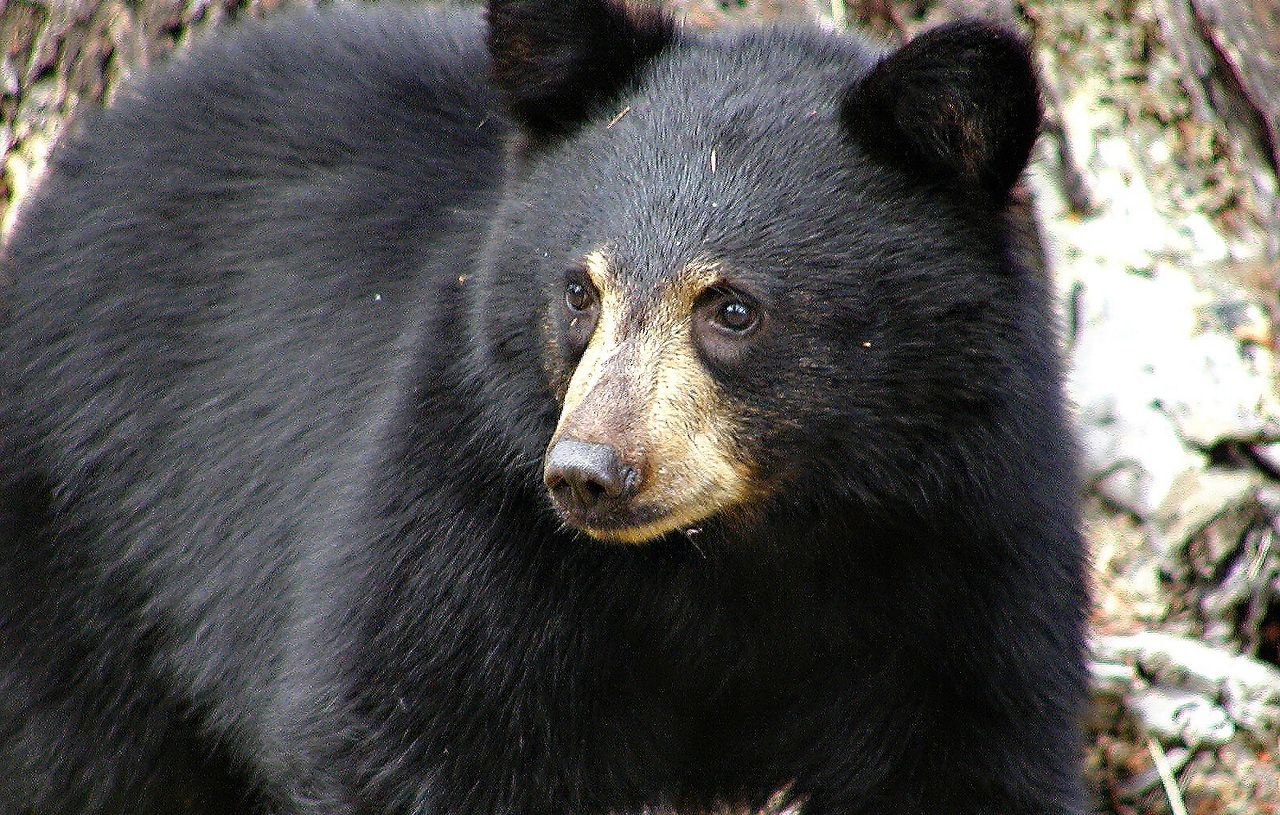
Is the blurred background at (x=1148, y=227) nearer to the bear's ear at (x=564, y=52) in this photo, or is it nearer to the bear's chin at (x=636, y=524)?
the bear's ear at (x=564, y=52)

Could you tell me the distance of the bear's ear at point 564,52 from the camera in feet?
13.7

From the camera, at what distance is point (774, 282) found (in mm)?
3859

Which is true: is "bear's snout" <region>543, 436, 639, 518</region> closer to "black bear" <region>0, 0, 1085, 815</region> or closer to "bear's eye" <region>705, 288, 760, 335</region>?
"black bear" <region>0, 0, 1085, 815</region>

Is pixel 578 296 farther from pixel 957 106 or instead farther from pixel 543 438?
pixel 957 106

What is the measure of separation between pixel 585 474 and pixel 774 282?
2.07 ft

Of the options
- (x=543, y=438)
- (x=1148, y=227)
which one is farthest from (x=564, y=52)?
(x=1148, y=227)

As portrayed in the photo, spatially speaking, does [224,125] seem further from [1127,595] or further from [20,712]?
[1127,595]

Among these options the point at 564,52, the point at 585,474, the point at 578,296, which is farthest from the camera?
the point at 564,52

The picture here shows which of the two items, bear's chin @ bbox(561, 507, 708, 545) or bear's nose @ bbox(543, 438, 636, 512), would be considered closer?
bear's nose @ bbox(543, 438, 636, 512)

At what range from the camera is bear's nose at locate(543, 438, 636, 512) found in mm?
3598

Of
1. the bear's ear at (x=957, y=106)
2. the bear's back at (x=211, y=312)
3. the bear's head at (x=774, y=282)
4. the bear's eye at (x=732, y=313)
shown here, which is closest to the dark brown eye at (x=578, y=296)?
the bear's head at (x=774, y=282)

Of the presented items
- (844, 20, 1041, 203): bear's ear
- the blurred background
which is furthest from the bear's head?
the blurred background

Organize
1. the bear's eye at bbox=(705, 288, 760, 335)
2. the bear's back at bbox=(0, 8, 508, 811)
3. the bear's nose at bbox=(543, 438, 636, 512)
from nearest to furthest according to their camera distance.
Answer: the bear's nose at bbox=(543, 438, 636, 512) < the bear's eye at bbox=(705, 288, 760, 335) < the bear's back at bbox=(0, 8, 508, 811)

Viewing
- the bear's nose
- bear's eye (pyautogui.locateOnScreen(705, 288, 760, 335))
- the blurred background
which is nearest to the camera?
the bear's nose
